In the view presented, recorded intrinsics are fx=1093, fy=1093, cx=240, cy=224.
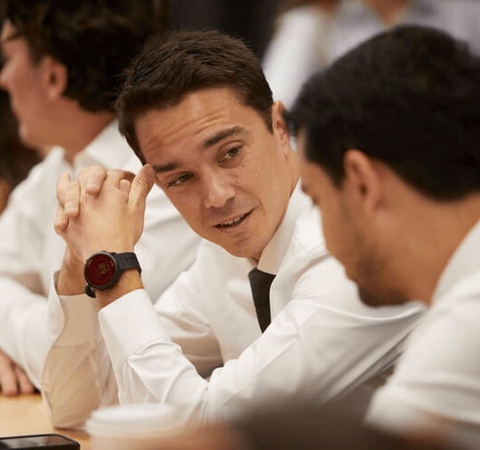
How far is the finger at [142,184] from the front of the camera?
2146mm

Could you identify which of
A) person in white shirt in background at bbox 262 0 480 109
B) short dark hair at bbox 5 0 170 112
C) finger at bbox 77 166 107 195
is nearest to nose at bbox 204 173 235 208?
finger at bbox 77 166 107 195

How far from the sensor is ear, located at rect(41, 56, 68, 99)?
10.3 ft

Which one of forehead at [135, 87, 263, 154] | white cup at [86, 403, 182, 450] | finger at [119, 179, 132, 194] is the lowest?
white cup at [86, 403, 182, 450]

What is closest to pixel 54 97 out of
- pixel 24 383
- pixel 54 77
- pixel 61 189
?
pixel 54 77

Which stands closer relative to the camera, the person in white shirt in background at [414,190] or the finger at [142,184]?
the person in white shirt in background at [414,190]

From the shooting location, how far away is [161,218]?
8.91 ft

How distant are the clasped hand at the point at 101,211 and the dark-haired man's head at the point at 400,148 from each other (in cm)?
68

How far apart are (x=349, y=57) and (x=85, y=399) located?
3.58 ft

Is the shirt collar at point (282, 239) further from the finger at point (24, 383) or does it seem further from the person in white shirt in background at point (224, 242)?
the finger at point (24, 383)

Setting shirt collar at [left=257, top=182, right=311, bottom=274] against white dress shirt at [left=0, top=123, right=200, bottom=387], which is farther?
white dress shirt at [left=0, top=123, right=200, bottom=387]


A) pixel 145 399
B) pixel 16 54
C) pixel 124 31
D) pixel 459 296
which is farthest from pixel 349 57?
pixel 16 54

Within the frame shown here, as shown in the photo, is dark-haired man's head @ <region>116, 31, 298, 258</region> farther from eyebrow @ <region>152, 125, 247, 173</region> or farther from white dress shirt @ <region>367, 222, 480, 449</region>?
white dress shirt @ <region>367, 222, 480, 449</region>

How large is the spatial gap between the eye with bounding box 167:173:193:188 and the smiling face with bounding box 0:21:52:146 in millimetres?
1177

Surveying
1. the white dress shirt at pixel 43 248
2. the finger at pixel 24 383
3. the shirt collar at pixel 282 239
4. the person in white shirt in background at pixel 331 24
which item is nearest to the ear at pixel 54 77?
the white dress shirt at pixel 43 248
